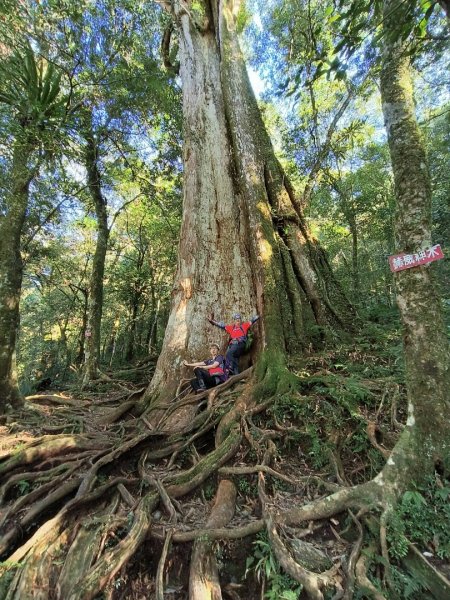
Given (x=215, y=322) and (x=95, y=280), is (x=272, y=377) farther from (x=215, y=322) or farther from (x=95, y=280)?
(x=95, y=280)

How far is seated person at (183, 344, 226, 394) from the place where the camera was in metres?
4.97

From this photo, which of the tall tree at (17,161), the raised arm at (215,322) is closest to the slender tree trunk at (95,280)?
the tall tree at (17,161)

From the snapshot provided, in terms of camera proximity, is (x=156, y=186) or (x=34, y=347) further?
(x=34, y=347)

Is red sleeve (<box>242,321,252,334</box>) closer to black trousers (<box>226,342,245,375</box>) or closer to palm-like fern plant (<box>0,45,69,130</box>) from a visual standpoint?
black trousers (<box>226,342,245,375</box>)

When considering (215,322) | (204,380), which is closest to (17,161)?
(215,322)

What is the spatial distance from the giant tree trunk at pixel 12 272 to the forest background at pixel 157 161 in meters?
0.03

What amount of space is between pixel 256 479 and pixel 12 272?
17.6ft

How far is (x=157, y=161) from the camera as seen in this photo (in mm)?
10836

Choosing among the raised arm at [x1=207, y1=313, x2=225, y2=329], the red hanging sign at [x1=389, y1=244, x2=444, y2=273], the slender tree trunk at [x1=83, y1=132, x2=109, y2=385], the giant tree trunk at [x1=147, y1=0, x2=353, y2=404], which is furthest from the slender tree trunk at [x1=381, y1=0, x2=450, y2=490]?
the slender tree trunk at [x1=83, y1=132, x2=109, y2=385]

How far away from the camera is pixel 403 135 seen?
2930mm

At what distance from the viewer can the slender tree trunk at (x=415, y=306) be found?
8.28 feet

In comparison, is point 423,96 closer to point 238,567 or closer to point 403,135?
point 403,135

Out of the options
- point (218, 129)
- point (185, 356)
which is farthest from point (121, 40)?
point (185, 356)

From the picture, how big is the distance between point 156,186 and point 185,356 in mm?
7263
